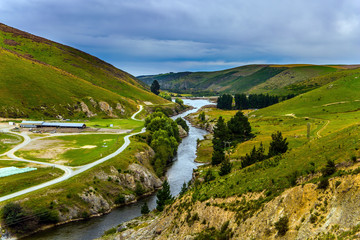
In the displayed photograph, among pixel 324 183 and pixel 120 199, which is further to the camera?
pixel 120 199

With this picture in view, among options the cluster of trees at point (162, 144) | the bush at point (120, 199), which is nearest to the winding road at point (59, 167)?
the cluster of trees at point (162, 144)

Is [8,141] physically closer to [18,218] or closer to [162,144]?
[18,218]

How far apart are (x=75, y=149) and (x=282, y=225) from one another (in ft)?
308

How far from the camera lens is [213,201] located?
3581 cm

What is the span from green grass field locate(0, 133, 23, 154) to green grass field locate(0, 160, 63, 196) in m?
18.9

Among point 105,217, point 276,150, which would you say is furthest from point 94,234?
point 276,150

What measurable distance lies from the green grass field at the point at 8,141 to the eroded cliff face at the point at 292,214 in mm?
89276

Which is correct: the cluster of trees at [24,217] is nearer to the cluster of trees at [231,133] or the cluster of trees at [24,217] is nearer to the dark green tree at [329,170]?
the cluster of trees at [231,133]

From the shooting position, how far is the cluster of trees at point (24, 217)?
53969 mm

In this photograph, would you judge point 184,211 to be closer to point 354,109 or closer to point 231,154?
point 231,154

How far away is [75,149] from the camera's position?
100m

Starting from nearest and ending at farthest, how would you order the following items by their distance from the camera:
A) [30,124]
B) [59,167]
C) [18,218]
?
[18,218]
[59,167]
[30,124]

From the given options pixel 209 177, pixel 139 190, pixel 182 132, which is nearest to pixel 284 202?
pixel 209 177

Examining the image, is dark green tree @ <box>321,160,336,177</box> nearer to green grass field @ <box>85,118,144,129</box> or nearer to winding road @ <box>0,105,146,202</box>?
winding road @ <box>0,105,146,202</box>
